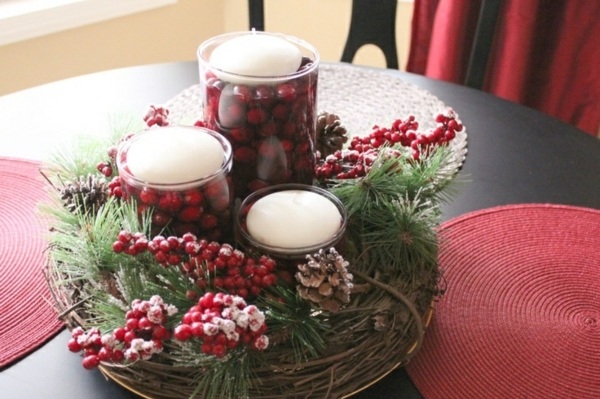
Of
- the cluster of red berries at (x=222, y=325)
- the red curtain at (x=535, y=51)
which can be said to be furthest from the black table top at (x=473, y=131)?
the red curtain at (x=535, y=51)

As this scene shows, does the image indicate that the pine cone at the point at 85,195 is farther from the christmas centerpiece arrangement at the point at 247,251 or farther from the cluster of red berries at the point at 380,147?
the cluster of red berries at the point at 380,147

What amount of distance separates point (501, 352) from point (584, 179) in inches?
15.9

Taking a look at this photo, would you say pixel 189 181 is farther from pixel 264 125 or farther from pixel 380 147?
pixel 380 147

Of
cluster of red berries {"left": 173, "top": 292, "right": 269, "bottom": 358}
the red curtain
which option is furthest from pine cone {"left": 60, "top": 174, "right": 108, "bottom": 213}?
the red curtain

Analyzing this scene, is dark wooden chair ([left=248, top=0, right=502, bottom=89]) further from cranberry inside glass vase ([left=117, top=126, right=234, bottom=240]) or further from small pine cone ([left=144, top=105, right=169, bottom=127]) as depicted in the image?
cranberry inside glass vase ([left=117, top=126, right=234, bottom=240])

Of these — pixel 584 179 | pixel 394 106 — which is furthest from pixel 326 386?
pixel 394 106

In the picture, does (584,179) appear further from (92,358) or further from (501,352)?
(92,358)

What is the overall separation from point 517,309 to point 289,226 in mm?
294

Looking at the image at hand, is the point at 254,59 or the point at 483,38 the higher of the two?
the point at 254,59

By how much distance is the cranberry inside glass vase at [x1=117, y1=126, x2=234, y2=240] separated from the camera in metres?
0.65

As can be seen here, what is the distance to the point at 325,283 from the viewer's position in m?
0.59

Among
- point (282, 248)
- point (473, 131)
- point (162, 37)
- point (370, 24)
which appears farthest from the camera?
point (162, 37)

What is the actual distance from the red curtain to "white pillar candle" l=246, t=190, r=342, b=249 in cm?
117

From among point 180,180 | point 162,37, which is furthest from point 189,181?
point 162,37
